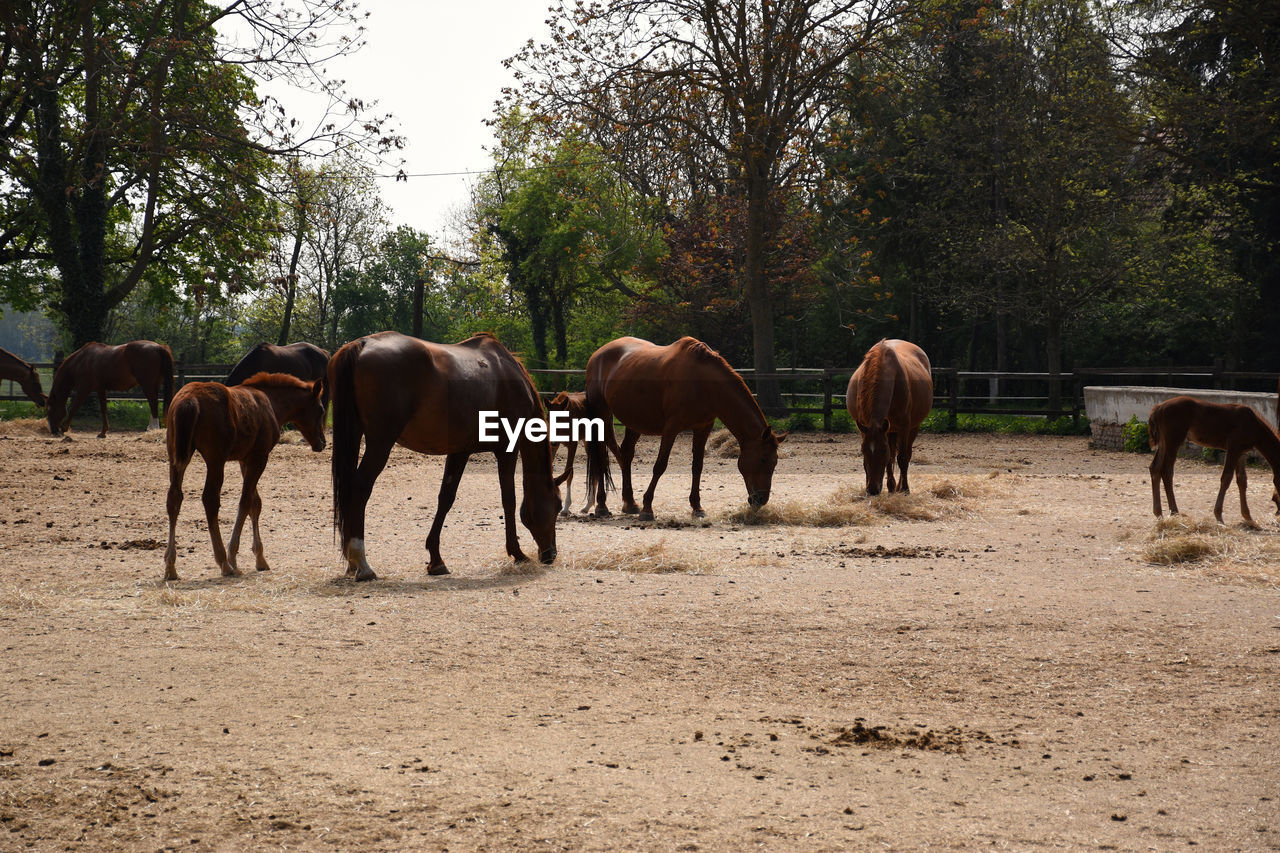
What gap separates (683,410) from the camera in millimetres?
10289

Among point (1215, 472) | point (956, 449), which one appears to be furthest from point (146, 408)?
point (1215, 472)

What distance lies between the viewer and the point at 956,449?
60.3ft

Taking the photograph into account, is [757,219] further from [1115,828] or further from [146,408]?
[1115,828]

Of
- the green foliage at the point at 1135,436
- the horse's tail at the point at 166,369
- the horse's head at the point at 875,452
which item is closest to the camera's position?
the horse's head at the point at 875,452

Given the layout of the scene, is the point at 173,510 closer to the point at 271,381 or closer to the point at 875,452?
the point at 271,381

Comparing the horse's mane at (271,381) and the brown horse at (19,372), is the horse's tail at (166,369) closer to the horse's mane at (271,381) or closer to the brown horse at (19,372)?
the brown horse at (19,372)

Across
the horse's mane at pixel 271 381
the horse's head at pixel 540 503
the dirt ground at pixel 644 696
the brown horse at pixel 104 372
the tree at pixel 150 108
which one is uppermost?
the tree at pixel 150 108

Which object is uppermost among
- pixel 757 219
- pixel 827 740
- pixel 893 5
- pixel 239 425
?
pixel 893 5

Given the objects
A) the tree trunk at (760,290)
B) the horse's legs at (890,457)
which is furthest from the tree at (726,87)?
the horse's legs at (890,457)

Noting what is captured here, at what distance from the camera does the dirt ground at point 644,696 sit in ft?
9.98

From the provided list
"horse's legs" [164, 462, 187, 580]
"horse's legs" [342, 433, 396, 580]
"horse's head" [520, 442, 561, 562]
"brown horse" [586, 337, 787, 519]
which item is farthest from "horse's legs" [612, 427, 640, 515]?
"horse's legs" [164, 462, 187, 580]

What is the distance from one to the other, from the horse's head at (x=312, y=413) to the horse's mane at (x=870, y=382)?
584 centimetres

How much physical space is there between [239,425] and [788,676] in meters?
4.22

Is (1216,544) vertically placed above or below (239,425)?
below
